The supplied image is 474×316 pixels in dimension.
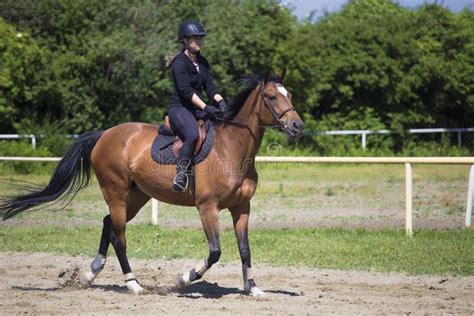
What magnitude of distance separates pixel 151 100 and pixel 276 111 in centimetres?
1891

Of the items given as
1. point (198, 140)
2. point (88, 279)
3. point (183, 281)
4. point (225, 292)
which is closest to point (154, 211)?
point (88, 279)

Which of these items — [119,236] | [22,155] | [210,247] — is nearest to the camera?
[210,247]

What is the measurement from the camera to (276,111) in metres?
8.38

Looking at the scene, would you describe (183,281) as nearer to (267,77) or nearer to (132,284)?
(132,284)

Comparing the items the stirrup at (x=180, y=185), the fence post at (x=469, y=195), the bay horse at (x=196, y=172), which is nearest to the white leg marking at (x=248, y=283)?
the bay horse at (x=196, y=172)

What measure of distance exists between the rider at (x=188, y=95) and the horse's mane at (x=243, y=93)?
0.13 metres

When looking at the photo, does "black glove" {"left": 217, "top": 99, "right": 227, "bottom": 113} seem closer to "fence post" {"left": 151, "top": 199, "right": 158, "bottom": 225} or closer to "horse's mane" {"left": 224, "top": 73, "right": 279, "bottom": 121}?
"horse's mane" {"left": 224, "top": 73, "right": 279, "bottom": 121}

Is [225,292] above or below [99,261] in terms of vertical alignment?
below

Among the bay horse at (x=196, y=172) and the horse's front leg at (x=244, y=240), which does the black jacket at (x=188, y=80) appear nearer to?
the bay horse at (x=196, y=172)

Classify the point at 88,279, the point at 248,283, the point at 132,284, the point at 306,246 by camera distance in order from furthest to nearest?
the point at 306,246
the point at 88,279
the point at 132,284
the point at 248,283

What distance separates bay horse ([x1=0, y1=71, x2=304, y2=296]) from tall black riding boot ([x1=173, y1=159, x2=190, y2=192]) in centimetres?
12

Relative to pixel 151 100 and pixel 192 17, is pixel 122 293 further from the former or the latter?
pixel 192 17

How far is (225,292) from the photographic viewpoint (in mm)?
8828

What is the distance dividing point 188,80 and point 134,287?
252cm
